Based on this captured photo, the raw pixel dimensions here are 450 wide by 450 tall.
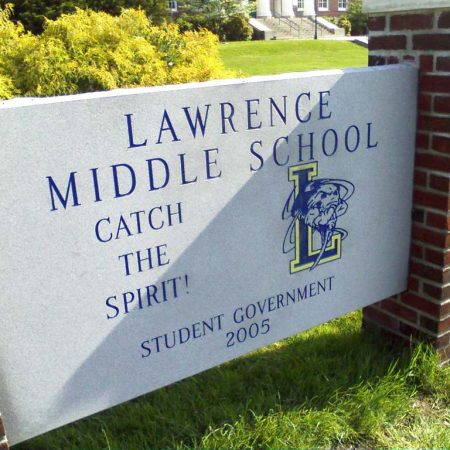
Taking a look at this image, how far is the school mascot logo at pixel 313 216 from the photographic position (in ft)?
7.86

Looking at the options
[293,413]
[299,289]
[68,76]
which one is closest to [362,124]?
[299,289]

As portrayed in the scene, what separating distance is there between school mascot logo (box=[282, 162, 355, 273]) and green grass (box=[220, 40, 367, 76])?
53.0 feet

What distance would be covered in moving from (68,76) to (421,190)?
11.0ft

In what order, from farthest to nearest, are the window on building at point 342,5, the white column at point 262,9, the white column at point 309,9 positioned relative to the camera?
the window on building at point 342,5
the white column at point 309,9
the white column at point 262,9

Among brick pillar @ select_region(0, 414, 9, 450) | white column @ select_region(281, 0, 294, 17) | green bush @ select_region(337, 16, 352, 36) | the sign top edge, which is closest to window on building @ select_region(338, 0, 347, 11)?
white column @ select_region(281, 0, 294, 17)

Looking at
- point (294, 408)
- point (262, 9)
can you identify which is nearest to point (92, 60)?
point (294, 408)

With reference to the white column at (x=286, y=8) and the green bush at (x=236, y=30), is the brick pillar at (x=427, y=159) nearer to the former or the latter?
the green bush at (x=236, y=30)

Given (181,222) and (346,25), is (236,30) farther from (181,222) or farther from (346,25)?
(181,222)

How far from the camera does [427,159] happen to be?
2.64 meters

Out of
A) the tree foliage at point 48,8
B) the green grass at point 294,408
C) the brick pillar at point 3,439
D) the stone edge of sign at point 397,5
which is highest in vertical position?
the tree foliage at point 48,8

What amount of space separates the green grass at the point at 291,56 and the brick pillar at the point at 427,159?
15.9m

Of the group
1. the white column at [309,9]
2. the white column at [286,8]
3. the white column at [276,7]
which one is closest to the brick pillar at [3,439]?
the white column at [286,8]

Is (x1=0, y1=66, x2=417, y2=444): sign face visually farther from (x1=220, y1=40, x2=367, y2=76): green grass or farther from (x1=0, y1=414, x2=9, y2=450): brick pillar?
(x1=220, y1=40, x2=367, y2=76): green grass

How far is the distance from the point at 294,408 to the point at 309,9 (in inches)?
2033
